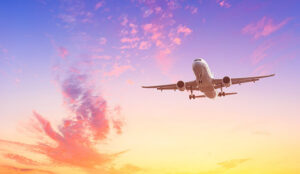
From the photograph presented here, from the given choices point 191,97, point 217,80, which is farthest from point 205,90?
point 191,97

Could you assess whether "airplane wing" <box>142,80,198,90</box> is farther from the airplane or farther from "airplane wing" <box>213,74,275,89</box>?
"airplane wing" <box>213,74,275,89</box>

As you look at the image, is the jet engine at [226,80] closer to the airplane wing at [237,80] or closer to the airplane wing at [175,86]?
the airplane wing at [237,80]

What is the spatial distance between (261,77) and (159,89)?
69.5ft

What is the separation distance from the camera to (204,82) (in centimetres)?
5769

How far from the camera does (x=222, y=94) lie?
Result: 68.6m

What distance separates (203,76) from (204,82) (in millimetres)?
1876

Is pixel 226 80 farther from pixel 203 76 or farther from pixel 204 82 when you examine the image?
pixel 203 76

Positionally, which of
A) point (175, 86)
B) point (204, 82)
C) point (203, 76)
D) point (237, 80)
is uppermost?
point (175, 86)

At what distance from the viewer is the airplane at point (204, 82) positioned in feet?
180

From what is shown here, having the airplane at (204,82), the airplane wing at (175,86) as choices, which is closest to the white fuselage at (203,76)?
the airplane at (204,82)

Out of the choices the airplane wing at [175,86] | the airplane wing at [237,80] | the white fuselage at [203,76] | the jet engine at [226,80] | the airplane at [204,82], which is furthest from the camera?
the airplane wing at [175,86]

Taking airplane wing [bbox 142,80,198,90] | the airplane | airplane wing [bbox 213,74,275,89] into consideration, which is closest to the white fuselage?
the airplane

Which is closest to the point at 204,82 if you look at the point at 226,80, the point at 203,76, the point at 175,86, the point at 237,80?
the point at 203,76

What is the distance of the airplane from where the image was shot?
54.8m
